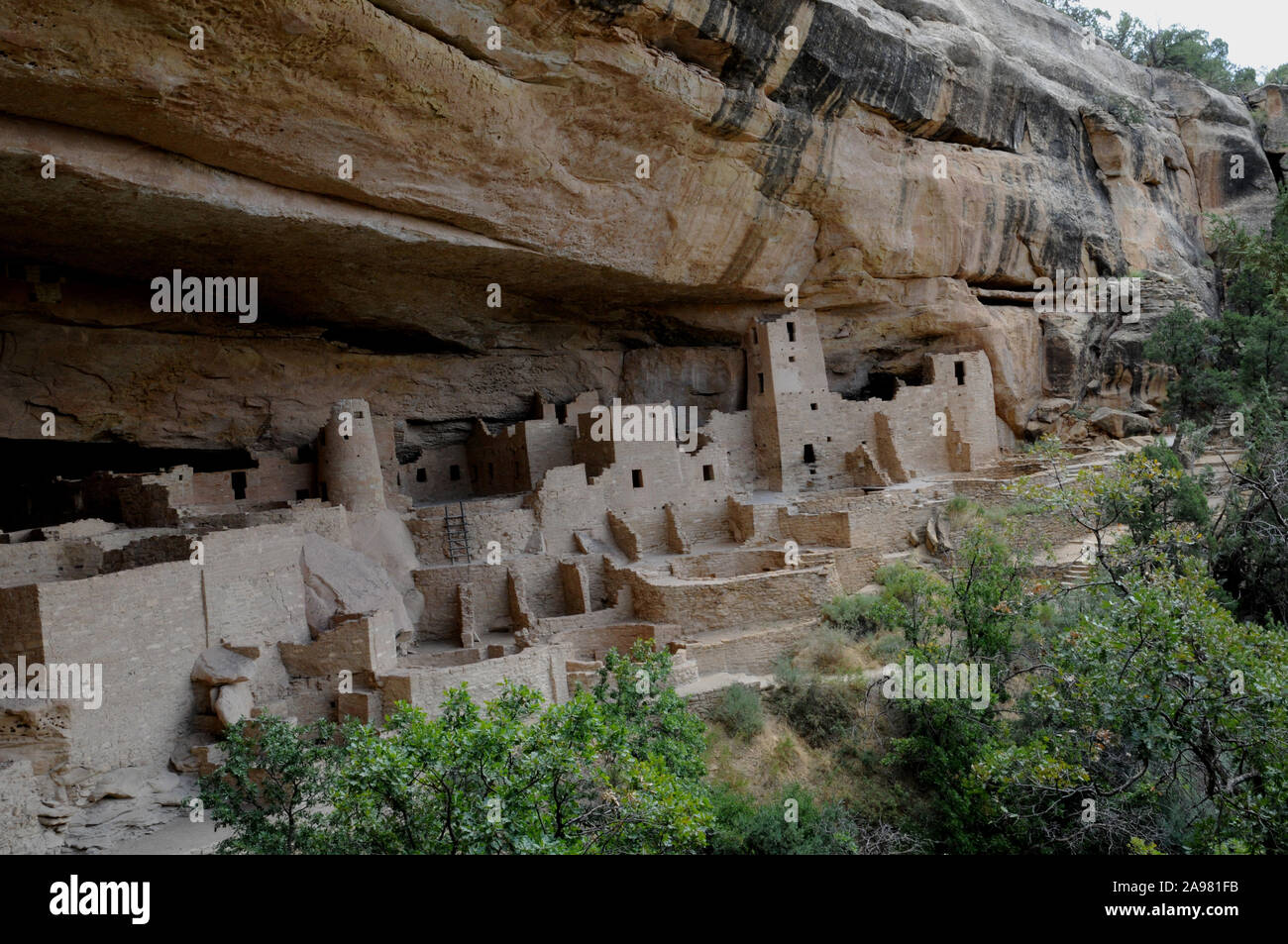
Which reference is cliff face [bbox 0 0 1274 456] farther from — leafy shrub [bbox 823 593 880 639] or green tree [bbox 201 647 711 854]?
green tree [bbox 201 647 711 854]

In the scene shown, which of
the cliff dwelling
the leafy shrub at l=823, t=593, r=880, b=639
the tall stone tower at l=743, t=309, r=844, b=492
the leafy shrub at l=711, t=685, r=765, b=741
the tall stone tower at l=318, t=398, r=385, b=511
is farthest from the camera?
the tall stone tower at l=743, t=309, r=844, b=492

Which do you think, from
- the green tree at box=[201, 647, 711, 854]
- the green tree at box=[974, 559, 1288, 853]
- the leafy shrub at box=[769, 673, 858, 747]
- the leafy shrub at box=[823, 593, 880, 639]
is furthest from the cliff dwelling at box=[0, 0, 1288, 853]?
the green tree at box=[974, 559, 1288, 853]

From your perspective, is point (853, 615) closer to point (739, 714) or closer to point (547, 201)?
point (739, 714)

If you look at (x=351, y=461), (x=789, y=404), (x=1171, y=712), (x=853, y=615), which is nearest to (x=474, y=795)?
(x=1171, y=712)

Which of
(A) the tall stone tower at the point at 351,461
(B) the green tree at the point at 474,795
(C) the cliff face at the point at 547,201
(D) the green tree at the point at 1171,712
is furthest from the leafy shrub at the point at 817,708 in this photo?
(C) the cliff face at the point at 547,201

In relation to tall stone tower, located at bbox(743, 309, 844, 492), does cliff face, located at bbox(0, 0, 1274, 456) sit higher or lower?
higher

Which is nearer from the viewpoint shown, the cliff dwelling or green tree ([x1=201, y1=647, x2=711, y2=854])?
green tree ([x1=201, y1=647, x2=711, y2=854])
